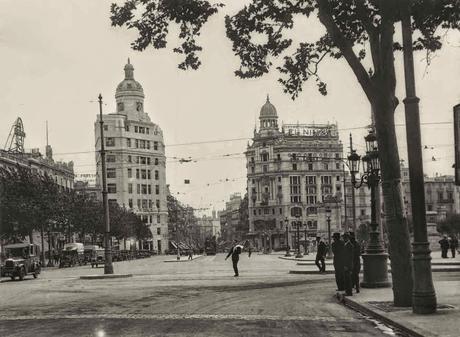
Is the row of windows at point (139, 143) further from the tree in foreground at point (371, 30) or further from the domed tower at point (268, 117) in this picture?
the tree in foreground at point (371, 30)

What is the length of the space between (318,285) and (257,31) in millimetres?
10477

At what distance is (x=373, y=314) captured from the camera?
1319cm

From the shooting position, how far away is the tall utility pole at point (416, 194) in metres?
12.2

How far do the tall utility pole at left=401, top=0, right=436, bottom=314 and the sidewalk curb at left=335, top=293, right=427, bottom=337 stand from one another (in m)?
0.70

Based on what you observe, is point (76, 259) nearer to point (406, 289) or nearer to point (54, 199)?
point (54, 199)

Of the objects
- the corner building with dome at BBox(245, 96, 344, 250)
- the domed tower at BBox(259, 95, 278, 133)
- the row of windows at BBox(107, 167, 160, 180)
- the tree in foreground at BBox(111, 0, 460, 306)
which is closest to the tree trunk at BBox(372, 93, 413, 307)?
the tree in foreground at BBox(111, 0, 460, 306)

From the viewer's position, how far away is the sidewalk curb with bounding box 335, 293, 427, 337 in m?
10.5

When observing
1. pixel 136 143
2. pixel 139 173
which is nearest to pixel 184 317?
pixel 139 173

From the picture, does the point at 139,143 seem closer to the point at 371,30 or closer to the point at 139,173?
the point at 139,173

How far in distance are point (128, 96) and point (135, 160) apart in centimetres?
1520

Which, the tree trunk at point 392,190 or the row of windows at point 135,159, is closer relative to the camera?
the tree trunk at point 392,190

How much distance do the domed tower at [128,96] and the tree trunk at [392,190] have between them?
129 metres

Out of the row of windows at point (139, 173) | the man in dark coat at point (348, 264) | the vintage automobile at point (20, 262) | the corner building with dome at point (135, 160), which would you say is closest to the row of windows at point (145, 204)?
the corner building with dome at point (135, 160)

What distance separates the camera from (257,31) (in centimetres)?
1605
